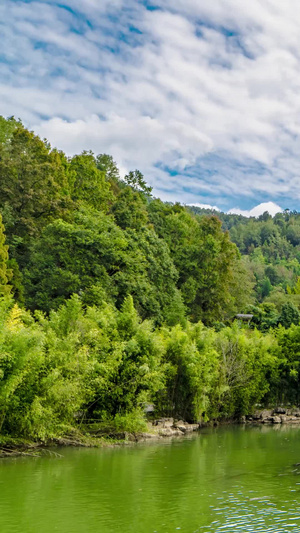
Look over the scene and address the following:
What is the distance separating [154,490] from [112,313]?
48.1 ft

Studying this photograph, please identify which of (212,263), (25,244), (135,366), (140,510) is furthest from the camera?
(212,263)

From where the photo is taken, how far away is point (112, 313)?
3297 centimetres

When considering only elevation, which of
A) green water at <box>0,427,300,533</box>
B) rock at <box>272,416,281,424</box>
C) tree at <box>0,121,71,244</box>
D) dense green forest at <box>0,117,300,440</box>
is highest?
tree at <box>0,121,71,244</box>

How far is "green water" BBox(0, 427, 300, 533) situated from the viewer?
15133mm

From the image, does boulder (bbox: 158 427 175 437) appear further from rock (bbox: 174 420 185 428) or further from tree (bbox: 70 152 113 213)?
tree (bbox: 70 152 113 213)

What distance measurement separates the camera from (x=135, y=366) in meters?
31.3

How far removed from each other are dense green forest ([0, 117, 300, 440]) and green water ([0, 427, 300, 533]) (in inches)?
118

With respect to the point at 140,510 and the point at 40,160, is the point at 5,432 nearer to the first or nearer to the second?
the point at 140,510

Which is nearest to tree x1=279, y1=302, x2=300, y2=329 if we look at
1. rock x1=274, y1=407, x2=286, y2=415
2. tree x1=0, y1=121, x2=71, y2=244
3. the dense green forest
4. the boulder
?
the dense green forest

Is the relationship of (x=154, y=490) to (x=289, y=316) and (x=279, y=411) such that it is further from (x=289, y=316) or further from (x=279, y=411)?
(x=289, y=316)

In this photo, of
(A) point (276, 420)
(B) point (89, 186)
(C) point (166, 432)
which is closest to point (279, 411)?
(A) point (276, 420)

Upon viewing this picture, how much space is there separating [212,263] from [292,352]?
14.0 meters

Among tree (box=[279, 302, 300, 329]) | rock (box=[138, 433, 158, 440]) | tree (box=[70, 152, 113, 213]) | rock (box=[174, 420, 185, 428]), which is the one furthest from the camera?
tree (box=[279, 302, 300, 329])

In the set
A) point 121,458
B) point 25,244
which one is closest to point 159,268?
point 25,244
